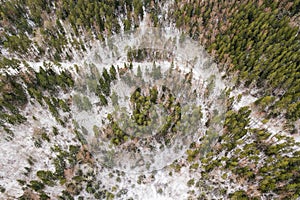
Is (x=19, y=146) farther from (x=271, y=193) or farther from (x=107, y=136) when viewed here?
(x=271, y=193)

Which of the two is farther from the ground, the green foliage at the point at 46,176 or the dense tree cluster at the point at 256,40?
the dense tree cluster at the point at 256,40

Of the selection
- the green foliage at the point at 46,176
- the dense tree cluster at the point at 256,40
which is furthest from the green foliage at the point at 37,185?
the dense tree cluster at the point at 256,40

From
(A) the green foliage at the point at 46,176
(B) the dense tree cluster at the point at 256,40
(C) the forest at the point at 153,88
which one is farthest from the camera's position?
(B) the dense tree cluster at the point at 256,40

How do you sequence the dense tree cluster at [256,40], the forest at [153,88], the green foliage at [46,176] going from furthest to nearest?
the dense tree cluster at [256,40] < the forest at [153,88] < the green foliage at [46,176]

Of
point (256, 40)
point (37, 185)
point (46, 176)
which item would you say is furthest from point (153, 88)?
point (256, 40)

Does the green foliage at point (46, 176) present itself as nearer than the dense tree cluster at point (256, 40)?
Yes

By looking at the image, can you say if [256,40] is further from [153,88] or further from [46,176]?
[46,176]

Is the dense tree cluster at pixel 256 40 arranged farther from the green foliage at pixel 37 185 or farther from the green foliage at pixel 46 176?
the green foliage at pixel 37 185

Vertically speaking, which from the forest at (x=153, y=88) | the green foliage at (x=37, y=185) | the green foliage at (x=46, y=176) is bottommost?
the green foliage at (x=37, y=185)

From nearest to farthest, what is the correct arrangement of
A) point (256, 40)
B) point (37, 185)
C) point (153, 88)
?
1. point (37, 185)
2. point (153, 88)
3. point (256, 40)

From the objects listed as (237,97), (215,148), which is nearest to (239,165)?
(215,148)

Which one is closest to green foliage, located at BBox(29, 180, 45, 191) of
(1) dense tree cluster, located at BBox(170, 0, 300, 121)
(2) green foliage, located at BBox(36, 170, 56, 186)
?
(2) green foliage, located at BBox(36, 170, 56, 186)
